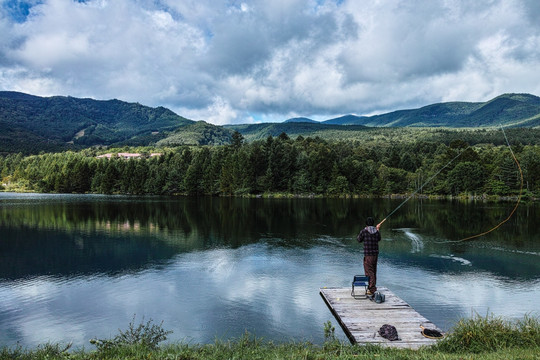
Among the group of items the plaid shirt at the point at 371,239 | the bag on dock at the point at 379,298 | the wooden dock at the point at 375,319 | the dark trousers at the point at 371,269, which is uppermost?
the plaid shirt at the point at 371,239

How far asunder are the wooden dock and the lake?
0.52 m

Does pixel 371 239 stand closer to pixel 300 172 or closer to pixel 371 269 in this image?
pixel 371 269

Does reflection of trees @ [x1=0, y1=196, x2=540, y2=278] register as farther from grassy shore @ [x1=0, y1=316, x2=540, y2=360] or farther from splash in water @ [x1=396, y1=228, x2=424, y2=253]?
grassy shore @ [x1=0, y1=316, x2=540, y2=360]

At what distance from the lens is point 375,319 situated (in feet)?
38.7

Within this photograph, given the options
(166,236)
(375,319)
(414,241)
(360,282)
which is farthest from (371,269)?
(166,236)

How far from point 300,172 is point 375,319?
304 feet

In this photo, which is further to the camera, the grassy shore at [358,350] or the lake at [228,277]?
the lake at [228,277]

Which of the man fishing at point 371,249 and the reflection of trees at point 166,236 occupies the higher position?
the man fishing at point 371,249

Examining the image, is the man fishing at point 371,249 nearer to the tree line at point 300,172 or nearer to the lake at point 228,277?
the lake at point 228,277

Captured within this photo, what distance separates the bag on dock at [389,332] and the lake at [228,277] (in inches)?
56.5

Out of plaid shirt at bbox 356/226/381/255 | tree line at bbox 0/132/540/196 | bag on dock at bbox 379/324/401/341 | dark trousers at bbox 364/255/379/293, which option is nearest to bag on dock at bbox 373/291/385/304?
dark trousers at bbox 364/255/379/293

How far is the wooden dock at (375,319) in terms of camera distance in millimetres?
10180

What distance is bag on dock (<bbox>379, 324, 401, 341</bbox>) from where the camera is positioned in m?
10.2

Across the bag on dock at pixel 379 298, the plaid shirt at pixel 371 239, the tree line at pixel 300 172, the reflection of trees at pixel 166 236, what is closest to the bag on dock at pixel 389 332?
the bag on dock at pixel 379 298
